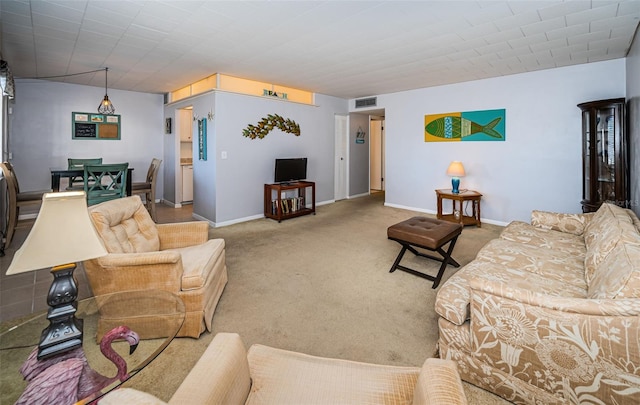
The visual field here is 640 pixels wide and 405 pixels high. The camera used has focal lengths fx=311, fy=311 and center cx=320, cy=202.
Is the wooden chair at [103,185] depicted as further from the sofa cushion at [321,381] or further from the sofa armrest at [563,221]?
the sofa armrest at [563,221]

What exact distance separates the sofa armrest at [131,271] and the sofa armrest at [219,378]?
105cm

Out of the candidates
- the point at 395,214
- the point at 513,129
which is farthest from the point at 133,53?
the point at 513,129

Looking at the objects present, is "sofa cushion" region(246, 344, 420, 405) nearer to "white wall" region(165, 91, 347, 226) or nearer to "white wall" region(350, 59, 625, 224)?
"white wall" region(165, 91, 347, 226)

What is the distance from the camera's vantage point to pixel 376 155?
9.32 m

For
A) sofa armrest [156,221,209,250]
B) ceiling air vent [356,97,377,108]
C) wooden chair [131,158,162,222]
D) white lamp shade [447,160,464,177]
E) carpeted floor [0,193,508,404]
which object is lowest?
carpeted floor [0,193,508,404]

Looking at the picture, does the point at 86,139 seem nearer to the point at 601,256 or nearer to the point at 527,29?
the point at 527,29

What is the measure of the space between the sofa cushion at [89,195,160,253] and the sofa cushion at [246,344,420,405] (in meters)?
1.45

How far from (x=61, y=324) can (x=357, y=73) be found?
15.4ft

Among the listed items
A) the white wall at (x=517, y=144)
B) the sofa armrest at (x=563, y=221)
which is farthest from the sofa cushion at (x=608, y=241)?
the white wall at (x=517, y=144)

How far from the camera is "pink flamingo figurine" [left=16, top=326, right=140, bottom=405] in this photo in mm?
1054

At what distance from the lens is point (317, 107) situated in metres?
6.61

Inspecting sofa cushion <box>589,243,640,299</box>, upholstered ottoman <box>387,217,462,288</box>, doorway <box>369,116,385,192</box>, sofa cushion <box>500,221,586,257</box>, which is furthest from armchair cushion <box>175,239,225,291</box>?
doorway <box>369,116,385,192</box>

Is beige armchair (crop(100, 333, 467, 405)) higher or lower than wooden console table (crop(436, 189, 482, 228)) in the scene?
lower

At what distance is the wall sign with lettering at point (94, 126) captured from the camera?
5.88 metres
